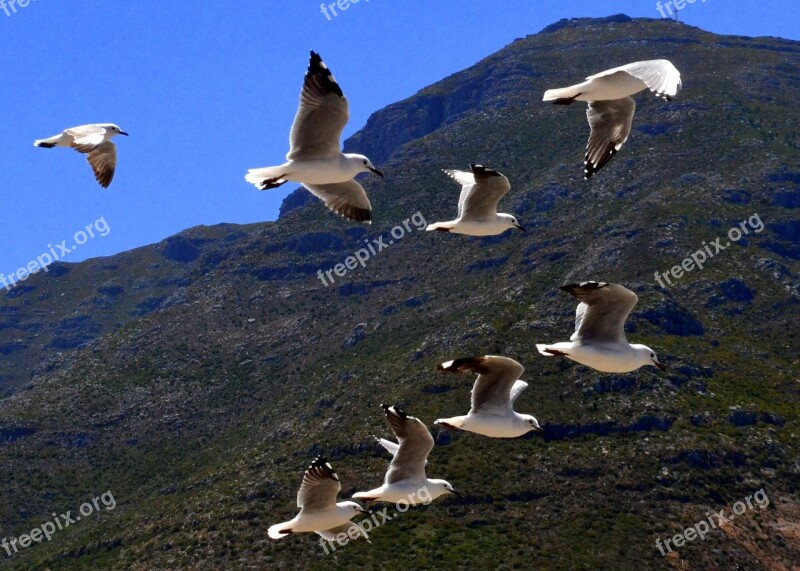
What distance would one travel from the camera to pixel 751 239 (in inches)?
3723

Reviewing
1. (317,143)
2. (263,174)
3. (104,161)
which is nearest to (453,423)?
(317,143)

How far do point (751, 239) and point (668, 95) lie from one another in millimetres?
80007

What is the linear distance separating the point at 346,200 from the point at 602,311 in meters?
6.44

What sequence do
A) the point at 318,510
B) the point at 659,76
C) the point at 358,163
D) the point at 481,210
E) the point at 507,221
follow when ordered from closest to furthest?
1. the point at 659,76
2. the point at 318,510
3. the point at 358,163
4. the point at 481,210
5. the point at 507,221

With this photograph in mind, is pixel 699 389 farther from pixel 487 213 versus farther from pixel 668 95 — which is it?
pixel 668 95

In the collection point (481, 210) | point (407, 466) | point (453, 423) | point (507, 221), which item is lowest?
point (407, 466)

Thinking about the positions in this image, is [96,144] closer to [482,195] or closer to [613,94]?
[482,195]

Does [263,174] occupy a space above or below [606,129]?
above

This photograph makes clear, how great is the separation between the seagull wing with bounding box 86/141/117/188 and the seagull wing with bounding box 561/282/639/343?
1314cm

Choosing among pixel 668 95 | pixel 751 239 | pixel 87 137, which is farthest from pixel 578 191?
pixel 668 95

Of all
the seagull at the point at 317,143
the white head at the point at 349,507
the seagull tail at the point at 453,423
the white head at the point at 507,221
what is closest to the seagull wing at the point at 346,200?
the seagull at the point at 317,143

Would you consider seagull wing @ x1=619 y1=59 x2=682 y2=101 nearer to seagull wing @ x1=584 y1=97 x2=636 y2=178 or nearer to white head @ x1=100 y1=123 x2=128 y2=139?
seagull wing @ x1=584 y1=97 x2=636 y2=178

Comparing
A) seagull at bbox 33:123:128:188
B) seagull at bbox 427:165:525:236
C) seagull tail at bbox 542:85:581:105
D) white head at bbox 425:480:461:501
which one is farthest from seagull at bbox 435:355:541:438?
seagull at bbox 33:123:128:188

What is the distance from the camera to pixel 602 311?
20406mm
